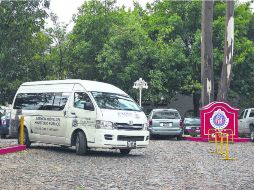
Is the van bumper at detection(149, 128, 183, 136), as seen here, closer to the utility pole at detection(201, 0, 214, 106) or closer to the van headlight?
the utility pole at detection(201, 0, 214, 106)

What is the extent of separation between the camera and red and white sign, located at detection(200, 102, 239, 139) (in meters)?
24.4

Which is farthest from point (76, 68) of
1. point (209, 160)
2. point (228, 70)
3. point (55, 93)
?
point (209, 160)

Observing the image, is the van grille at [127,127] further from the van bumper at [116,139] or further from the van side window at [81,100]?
the van side window at [81,100]

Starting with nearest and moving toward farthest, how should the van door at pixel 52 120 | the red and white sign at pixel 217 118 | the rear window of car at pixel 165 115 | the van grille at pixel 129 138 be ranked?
the van grille at pixel 129 138
the van door at pixel 52 120
the red and white sign at pixel 217 118
the rear window of car at pixel 165 115

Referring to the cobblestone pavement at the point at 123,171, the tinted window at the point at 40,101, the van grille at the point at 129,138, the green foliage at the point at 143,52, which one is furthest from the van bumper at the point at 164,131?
the green foliage at the point at 143,52

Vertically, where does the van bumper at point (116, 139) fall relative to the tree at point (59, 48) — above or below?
below

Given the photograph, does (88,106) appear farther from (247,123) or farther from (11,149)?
(247,123)

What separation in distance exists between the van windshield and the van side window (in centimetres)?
24

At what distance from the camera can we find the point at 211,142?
2433 centimetres

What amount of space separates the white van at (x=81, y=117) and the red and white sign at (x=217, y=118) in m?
8.93

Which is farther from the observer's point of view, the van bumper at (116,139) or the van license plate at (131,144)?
the van license plate at (131,144)

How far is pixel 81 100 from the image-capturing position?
15.9m

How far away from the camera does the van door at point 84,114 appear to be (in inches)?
595

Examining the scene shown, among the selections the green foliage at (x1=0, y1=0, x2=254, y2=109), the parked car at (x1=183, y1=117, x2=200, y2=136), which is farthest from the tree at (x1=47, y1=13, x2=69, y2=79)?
the parked car at (x1=183, y1=117, x2=200, y2=136)
